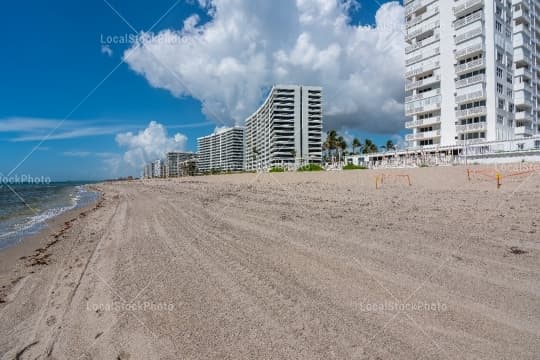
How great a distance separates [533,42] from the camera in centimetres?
5303

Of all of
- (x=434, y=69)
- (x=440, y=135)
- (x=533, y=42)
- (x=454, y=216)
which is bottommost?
(x=454, y=216)

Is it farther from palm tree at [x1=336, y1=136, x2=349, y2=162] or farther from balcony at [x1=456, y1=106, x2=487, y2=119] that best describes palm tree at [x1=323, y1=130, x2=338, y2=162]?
balcony at [x1=456, y1=106, x2=487, y2=119]

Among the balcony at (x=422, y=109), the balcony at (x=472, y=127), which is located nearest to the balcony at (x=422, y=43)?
the balcony at (x=422, y=109)

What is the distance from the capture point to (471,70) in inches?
1747

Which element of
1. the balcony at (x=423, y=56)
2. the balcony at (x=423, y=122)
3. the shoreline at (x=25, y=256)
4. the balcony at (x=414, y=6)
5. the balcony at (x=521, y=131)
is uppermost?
the balcony at (x=414, y=6)

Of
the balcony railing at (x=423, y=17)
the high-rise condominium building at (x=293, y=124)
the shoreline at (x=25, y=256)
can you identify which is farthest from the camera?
the high-rise condominium building at (x=293, y=124)

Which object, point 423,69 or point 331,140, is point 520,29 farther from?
point 331,140

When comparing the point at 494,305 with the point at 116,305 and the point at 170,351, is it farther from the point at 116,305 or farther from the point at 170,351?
the point at 116,305

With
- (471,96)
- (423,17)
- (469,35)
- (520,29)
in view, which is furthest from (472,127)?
(423,17)

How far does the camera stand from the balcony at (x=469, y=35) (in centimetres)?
4312

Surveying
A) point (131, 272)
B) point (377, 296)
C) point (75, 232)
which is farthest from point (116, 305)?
point (75, 232)

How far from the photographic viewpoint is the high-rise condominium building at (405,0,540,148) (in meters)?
43.1

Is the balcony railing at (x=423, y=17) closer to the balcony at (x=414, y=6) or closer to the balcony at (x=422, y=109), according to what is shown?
the balcony at (x=414, y=6)

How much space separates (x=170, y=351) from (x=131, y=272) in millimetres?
3220
